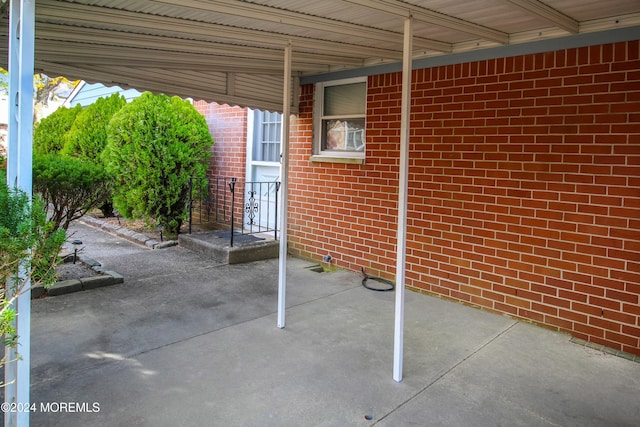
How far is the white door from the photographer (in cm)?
769

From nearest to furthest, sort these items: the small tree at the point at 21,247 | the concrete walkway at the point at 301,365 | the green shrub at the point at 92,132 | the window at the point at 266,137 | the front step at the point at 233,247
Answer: the small tree at the point at 21,247
the concrete walkway at the point at 301,365
the front step at the point at 233,247
the window at the point at 266,137
the green shrub at the point at 92,132

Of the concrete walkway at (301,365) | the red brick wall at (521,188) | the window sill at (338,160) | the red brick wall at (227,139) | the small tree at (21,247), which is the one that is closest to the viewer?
the small tree at (21,247)

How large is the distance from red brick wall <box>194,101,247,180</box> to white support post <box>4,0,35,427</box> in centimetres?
566

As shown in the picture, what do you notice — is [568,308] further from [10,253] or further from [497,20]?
[10,253]

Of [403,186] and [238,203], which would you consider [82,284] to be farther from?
[403,186]

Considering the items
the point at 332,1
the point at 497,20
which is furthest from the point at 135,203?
the point at 497,20

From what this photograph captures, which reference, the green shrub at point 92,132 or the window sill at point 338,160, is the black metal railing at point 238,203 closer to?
the window sill at point 338,160

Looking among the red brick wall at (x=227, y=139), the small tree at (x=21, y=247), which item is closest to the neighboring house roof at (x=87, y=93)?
the red brick wall at (x=227, y=139)

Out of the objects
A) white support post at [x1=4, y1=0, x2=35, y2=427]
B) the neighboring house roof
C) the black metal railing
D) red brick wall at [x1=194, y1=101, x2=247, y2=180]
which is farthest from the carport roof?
the neighboring house roof

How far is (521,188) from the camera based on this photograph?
447 cm

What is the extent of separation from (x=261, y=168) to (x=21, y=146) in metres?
5.66

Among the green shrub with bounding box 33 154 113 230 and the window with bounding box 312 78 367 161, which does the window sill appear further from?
the green shrub with bounding box 33 154 113 230

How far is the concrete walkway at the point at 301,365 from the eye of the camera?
2.88m

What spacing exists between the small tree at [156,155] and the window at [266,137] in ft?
3.07
